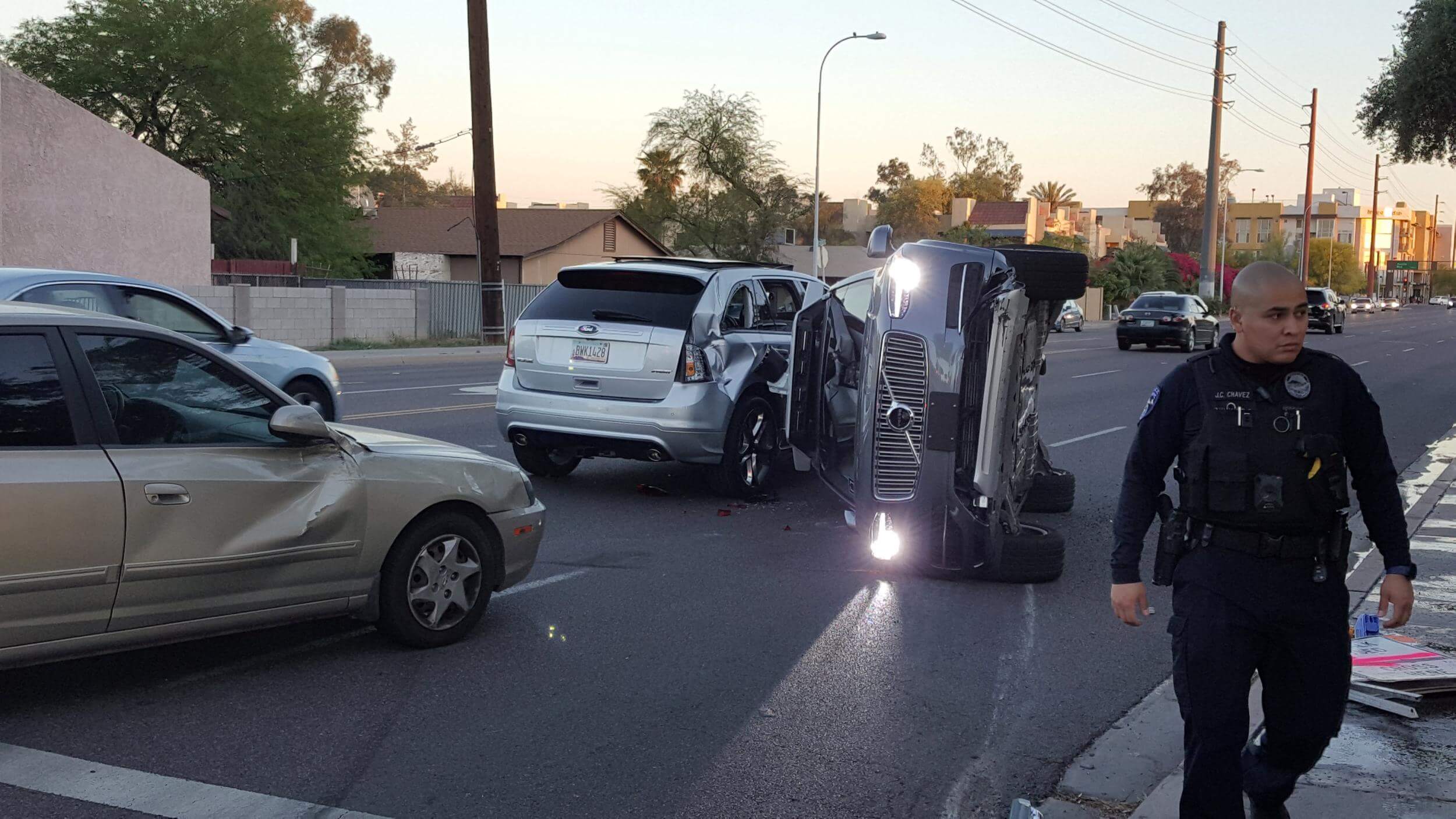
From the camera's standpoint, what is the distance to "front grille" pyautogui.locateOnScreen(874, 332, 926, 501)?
6.98 m

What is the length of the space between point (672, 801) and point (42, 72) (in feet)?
142

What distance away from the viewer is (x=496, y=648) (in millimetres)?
6047

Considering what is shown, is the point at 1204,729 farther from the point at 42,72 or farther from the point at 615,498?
the point at 42,72

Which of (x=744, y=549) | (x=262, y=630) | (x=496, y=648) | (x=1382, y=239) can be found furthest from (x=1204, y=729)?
(x=1382, y=239)

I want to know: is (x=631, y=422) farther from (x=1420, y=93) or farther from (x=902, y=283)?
(x=1420, y=93)

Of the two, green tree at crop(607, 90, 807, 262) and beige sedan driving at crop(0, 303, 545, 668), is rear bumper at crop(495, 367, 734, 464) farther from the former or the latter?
green tree at crop(607, 90, 807, 262)

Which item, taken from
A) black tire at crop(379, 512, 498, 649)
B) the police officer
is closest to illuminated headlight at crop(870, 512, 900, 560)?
black tire at crop(379, 512, 498, 649)

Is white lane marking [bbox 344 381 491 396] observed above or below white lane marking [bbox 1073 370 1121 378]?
above

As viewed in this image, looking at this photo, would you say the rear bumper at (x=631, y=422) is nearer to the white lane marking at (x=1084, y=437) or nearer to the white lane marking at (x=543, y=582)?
the white lane marking at (x=543, y=582)

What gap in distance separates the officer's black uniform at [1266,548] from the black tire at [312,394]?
925 centimetres

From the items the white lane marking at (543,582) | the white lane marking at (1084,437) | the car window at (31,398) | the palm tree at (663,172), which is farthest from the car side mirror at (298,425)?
the palm tree at (663,172)

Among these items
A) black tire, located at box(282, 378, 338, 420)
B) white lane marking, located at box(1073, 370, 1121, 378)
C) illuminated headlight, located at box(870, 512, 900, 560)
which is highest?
black tire, located at box(282, 378, 338, 420)

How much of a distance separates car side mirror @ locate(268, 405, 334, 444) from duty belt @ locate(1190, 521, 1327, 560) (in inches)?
137

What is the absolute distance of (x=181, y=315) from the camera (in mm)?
11078
